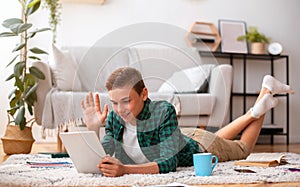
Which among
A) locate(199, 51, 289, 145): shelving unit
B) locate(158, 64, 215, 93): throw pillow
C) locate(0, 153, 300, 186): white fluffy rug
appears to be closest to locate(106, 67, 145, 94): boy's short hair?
locate(158, 64, 215, 93): throw pillow

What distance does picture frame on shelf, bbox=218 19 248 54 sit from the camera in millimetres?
4574

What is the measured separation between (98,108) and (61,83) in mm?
1633

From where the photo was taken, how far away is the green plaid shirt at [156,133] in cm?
173

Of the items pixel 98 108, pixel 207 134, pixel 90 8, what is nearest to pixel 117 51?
pixel 98 108

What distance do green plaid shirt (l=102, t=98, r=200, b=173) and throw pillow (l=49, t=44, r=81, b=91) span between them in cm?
156

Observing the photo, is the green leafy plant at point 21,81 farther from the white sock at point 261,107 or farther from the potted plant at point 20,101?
the white sock at point 261,107

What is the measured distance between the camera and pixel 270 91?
8.93 ft

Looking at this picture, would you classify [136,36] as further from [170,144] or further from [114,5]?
[114,5]

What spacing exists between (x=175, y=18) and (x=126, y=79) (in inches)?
120

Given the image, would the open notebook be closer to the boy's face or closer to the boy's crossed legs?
the boy's face

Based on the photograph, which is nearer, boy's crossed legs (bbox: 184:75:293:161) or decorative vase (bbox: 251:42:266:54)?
boy's crossed legs (bbox: 184:75:293:161)

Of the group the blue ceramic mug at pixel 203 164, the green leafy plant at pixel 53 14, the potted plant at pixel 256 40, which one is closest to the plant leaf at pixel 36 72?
the green leafy plant at pixel 53 14

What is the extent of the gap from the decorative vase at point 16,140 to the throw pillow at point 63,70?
404mm

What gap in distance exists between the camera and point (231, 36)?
4613mm
